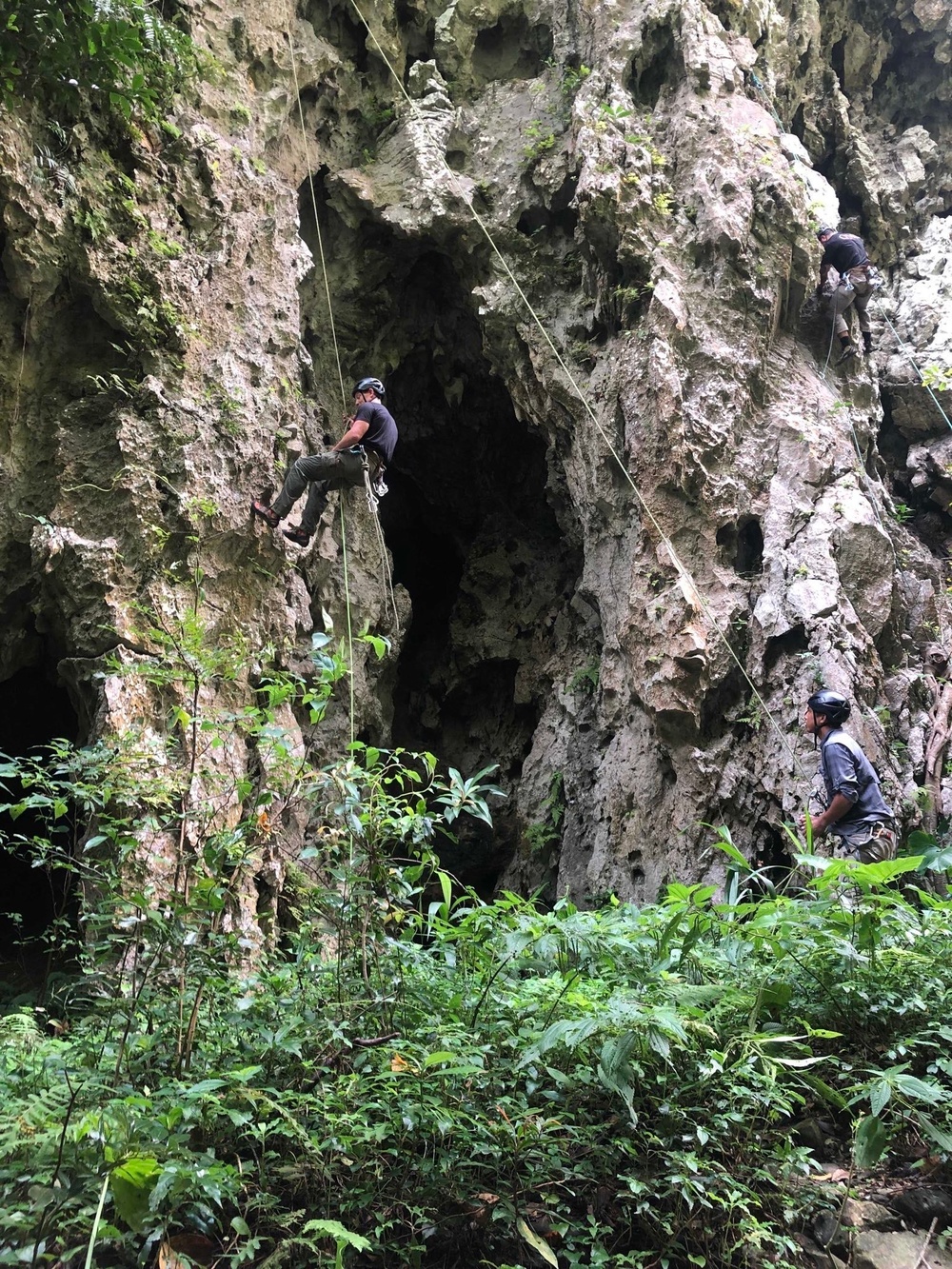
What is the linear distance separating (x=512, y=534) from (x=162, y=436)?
5706 mm

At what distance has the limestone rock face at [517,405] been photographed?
6109mm

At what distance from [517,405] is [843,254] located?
153 inches

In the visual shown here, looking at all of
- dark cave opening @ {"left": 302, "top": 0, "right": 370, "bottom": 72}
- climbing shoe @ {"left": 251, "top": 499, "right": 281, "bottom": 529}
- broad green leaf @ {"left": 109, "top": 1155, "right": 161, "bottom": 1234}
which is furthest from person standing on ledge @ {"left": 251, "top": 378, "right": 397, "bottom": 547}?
broad green leaf @ {"left": 109, "top": 1155, "right": 161, "bottom": 1234}

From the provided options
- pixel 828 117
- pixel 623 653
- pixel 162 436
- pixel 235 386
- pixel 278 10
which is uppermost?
pixel 828 117

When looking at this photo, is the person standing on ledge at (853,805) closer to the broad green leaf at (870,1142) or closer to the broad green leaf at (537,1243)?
the broad green leaf at (870,1142)

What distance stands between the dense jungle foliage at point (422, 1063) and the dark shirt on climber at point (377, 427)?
13.4ft

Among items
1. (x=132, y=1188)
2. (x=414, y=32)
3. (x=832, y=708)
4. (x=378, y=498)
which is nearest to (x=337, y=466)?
(x=378, y=498)

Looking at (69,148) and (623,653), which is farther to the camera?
(623,653)

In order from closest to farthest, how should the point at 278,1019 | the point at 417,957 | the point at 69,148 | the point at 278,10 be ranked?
1. the point at 278,1019
2. the point at 417,957
3. the point at 69,148
4. the point at 278,10

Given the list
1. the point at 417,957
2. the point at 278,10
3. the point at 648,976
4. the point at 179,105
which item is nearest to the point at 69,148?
the point at 179,105

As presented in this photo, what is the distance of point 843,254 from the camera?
916cm

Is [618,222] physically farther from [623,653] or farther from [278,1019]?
[278,1019]

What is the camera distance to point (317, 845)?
2.95m

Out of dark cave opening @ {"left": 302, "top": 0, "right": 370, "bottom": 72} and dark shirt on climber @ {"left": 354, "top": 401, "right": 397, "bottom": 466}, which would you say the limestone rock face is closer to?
dark cave opening @ {"left": 302, "top": 0, "right": 370, "bottom": 72}
